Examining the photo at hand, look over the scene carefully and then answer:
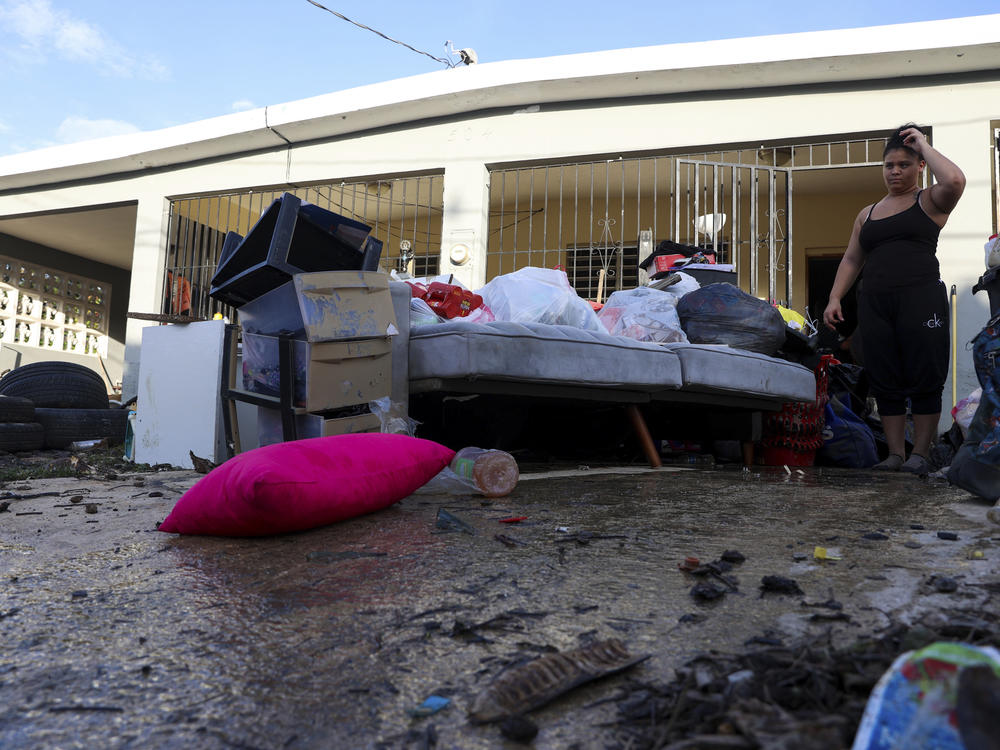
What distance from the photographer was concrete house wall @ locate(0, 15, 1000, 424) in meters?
5.13

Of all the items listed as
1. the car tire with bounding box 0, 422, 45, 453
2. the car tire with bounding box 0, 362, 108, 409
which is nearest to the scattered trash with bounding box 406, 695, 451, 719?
the car tire with bounding box 0, 422, 45, 453

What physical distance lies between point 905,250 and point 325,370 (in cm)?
264

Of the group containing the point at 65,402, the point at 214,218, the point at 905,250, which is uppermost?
the point at 214,218

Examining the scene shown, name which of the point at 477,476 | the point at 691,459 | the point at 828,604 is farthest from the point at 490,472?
the point at 691,459

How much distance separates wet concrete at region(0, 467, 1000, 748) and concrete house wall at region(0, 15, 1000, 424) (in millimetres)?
4630

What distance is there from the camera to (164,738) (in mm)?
631

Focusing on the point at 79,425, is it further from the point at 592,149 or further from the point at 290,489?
the point at 592,149

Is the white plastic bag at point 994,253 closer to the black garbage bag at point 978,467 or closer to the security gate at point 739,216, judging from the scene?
the black garbage bag at point 978,467

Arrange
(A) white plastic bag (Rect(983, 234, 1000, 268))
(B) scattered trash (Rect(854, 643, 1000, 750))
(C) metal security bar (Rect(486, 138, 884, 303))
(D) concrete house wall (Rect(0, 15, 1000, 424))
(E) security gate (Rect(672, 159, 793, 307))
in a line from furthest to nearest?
(C) metal security bar (Rect(486, 138, 884, 303))
(E) security gate (Rect(672, 159, 793, 307))
(D) concrete house wall (Rect(0, 15, 1000, 424))
(A) white plastic bag (Rect(983, 234, 1000, 268))
(B) scattered trash (Rect(854, 643, 1000, 750))

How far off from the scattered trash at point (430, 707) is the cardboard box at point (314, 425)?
1604 mm

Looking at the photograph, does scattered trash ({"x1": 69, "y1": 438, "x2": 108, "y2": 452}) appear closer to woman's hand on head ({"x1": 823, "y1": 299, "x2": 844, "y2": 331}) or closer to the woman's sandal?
woman's hand on head ({"x1": 823, "y1": 299, "x2": 844, "y2": 331})

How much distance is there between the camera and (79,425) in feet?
14.2

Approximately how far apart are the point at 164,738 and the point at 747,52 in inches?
237

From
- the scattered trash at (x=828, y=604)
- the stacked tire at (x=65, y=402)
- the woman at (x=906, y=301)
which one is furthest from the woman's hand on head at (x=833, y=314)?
the stacked tire at (x=65, y=402)
